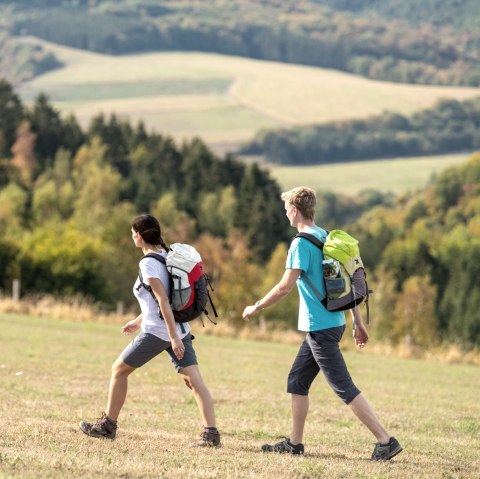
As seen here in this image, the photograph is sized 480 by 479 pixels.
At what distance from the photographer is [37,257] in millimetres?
67625

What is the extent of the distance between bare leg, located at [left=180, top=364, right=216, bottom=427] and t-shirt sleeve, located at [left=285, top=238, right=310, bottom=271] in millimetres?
1391

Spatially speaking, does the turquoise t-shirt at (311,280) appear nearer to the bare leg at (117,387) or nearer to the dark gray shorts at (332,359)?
the dark gray shorts at (332,359)

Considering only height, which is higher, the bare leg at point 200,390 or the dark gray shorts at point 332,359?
the dark gray shorts at point 332,359

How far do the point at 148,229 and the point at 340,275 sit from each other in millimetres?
1752

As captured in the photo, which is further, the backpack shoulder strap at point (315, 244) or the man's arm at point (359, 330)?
the man's arm at point (359, 330)

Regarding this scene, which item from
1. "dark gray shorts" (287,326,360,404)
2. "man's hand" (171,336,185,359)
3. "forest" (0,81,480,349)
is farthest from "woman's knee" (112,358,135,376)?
"forest" (0,81,480,349)

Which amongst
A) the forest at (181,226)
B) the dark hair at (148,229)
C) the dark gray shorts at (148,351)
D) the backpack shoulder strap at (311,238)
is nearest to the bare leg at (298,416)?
the dark gray shorts at (148,351)

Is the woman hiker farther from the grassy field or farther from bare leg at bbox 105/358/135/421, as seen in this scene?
the grassy field

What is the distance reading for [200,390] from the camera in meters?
11.4

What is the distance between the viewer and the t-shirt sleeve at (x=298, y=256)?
10727 millimetres

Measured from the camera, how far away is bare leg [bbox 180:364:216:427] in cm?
1132

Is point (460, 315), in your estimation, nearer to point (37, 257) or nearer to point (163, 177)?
point (163, 177)

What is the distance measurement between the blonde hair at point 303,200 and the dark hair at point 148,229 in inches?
46.8

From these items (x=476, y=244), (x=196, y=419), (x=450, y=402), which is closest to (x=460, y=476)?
(x=196, y=419)
